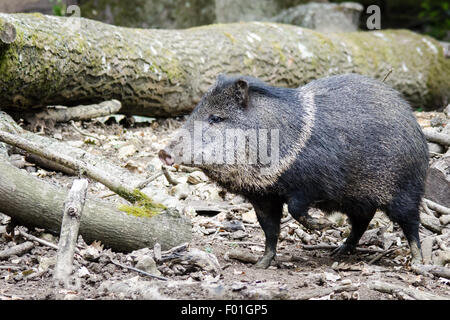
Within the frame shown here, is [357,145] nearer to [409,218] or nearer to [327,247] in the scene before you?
[409,218]

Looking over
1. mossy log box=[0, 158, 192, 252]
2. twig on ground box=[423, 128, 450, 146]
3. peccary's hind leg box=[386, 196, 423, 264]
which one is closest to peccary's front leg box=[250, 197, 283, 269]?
mossy log box=[0, 158, 192, 252]

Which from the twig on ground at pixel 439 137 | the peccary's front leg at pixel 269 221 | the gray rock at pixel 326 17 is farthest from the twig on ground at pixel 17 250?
the gray rock at pixel 326 17

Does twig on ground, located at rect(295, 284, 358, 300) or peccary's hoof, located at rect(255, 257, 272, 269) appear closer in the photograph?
twig on ground, located at rect(295, 284, 358, 300)

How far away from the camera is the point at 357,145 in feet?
12.9

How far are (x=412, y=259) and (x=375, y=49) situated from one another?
4968 mm

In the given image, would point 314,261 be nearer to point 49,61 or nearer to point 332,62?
point 49,61

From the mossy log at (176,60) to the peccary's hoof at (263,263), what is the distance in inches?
122

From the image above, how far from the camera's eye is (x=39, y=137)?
5449 millimetres

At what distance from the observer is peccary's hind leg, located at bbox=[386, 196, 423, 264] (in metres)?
4.18

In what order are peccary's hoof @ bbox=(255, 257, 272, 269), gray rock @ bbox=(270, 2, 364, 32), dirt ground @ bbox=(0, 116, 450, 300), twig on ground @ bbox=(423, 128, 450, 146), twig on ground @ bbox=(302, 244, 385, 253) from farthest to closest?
gray rock @ bbox=(270, 2, 364, 32), twig on ground @ bbox=(423, 128, 450, 146), twig on ground @ bbox=(302, 244, 385, 253), peccary's hoof @ bbox=(255, 257, 272, 269), dirt ground @ bbox=(0, 116, 450, 300)

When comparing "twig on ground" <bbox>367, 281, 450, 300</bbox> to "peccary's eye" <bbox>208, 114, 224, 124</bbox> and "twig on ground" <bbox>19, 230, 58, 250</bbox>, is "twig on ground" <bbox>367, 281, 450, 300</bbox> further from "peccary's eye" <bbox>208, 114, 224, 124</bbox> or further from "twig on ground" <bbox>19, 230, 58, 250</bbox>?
"twig on ground" <bbox>19, 230, 58, 250</bbox>

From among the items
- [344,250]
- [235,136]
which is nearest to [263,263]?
[344,250]

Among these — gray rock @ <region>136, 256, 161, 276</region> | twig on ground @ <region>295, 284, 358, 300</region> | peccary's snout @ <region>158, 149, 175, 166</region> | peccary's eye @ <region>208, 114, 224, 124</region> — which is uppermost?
peccary's eye @ <region>208, 114, 224, 124</region>
